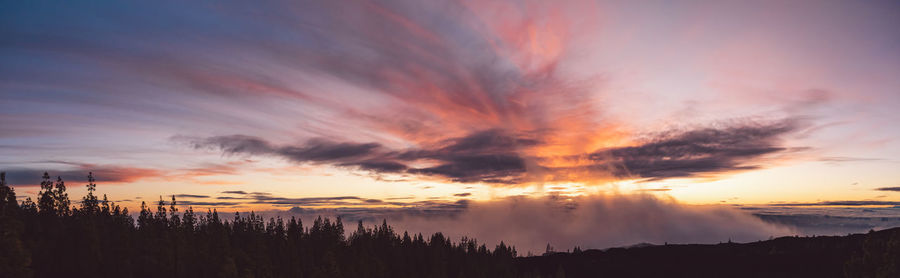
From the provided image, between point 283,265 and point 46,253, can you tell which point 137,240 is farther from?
point 283,265

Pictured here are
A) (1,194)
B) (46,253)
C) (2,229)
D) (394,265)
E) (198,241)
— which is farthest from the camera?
(394,265)

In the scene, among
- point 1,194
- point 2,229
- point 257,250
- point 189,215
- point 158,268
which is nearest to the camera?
point 2,229

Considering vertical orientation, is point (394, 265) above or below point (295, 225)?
below

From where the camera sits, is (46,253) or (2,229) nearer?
(2,229)

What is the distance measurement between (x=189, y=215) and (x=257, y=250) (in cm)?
5891

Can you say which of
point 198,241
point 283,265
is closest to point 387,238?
point 283,265

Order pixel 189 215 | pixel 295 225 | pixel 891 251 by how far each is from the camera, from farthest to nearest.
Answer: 1. pixel 295 225
2. pixel 189 215
3. pixel 891 251

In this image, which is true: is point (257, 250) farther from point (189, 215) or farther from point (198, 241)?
point (189, 215)

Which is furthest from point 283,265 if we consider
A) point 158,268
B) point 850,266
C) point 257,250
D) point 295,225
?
point 850,266

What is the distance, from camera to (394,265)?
530 feet

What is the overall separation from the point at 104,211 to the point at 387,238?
323 ft

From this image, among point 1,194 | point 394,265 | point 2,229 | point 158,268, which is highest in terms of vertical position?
point 1,194

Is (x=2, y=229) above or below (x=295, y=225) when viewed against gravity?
above

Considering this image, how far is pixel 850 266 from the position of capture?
7375cm
